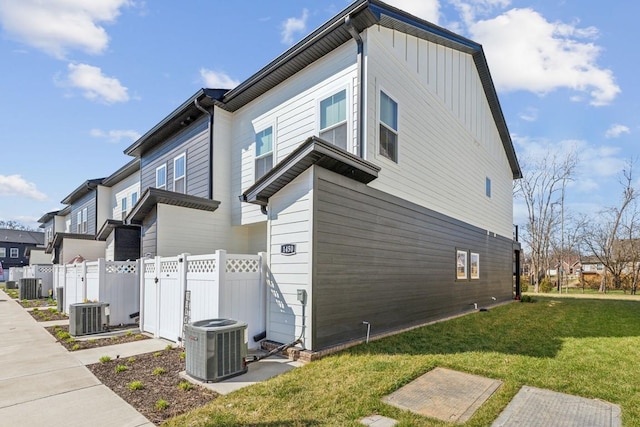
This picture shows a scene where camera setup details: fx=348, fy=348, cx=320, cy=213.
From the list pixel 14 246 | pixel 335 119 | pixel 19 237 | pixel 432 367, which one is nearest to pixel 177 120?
pixel 335 119

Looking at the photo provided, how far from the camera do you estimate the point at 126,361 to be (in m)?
5.65

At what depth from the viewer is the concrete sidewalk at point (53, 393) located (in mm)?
3545

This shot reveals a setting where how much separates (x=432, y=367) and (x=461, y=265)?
23.0 ft

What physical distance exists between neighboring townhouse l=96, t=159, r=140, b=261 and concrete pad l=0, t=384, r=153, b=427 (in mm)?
7925

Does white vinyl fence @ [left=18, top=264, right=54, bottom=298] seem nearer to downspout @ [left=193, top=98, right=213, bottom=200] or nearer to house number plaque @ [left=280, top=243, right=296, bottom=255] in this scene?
downspout @ [left=193, top=98, right=213, bottom=200]

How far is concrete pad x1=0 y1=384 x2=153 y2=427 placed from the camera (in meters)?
3.47

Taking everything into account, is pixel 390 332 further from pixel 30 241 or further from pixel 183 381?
pixel 30 241

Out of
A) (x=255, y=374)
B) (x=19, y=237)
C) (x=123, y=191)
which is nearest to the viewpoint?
(x=255, y=374)

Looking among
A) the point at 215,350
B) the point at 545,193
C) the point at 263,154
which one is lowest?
the point at 215,350

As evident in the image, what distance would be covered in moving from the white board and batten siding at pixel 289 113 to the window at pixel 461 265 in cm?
642

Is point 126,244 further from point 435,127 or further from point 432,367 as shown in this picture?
point 435,127

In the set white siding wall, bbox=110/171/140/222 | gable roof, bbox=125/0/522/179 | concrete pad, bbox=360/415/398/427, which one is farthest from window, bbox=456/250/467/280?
white siding wall, bbox=110/171/140/222

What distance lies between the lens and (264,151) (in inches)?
375

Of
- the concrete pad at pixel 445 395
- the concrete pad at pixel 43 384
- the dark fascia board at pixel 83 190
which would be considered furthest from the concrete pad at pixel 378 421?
the dark fascia board at pixel 83 190
